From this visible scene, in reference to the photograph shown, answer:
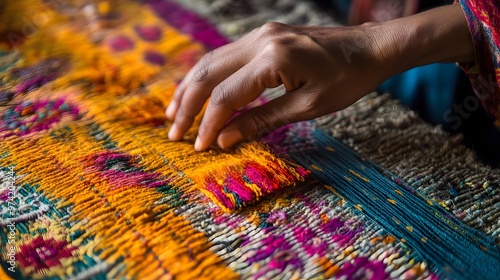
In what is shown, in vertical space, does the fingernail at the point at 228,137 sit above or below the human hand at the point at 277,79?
below

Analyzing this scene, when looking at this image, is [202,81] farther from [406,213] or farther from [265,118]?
[406,213]

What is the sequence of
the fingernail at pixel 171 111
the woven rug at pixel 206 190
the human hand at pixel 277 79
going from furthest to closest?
the fingernail at pixel 171 111 → the human hand at pixel 277 79 → the woven rug at pixel 206 190

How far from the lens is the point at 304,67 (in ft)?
2.31

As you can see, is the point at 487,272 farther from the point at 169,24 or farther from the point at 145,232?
the point at 169,24

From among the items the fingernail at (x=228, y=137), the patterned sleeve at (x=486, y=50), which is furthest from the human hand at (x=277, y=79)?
the patterned sleeve at (x=486, y=50)

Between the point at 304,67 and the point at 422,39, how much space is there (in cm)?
18

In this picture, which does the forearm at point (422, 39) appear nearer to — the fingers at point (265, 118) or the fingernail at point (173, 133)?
the fingers at point (265, 118)

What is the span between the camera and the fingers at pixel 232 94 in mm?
713

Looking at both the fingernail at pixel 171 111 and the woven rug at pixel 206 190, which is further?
the fingernail at pixel 171 111

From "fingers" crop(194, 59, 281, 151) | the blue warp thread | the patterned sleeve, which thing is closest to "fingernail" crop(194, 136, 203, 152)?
"fingers" crop(194, 59, 281, 151)

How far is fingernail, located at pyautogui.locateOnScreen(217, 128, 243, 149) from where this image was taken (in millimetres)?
745

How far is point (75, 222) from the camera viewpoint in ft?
2.01

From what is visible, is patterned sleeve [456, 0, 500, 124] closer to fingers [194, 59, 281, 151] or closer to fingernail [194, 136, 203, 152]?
fingers [194, 59, 281, 151]

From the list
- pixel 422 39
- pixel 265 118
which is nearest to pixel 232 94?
pixel 265 118
